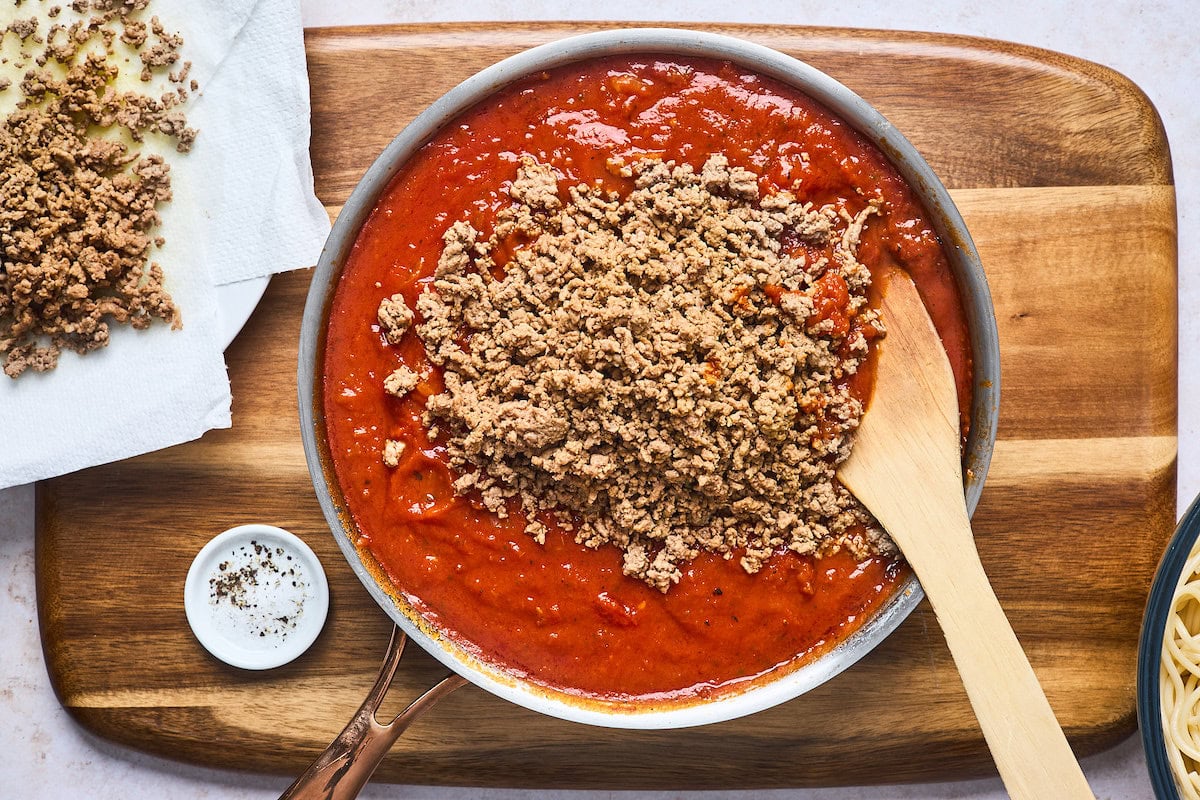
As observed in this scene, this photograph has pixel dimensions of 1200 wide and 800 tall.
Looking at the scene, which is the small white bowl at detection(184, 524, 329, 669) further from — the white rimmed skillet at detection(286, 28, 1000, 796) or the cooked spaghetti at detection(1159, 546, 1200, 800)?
the cooked spaghetti at detection(1159, 546, 1200, 800)

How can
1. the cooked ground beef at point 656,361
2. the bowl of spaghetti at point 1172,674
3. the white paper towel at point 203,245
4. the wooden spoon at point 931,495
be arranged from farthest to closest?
the white paper towel at point 203,245, the bowl of spaghetti at point 1172,674, the wooden spoon at point 931,495, the cooked ground beef at point 656,361

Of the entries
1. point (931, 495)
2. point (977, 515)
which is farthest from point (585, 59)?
point (977, 515)

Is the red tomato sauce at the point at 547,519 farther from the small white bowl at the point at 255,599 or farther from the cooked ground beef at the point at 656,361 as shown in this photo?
the small white bowl at the point at 255,599

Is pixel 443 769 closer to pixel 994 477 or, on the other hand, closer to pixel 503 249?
pixel 503 249

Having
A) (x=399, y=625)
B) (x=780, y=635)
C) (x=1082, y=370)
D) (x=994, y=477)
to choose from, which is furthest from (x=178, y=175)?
(x=1082, y=370)

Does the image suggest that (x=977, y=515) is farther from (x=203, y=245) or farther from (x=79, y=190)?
(x=79, y=190)

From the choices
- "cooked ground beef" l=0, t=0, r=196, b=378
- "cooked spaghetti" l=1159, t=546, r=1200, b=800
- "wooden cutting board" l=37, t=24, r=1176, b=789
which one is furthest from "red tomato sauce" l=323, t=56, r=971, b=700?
"cooked spaghetti" l=1159, t=546, r=1200, b=800

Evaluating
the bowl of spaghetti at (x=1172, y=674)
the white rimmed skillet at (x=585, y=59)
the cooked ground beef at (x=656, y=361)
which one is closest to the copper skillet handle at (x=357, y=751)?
the white rimmed skillet at (x=585, y=59)
